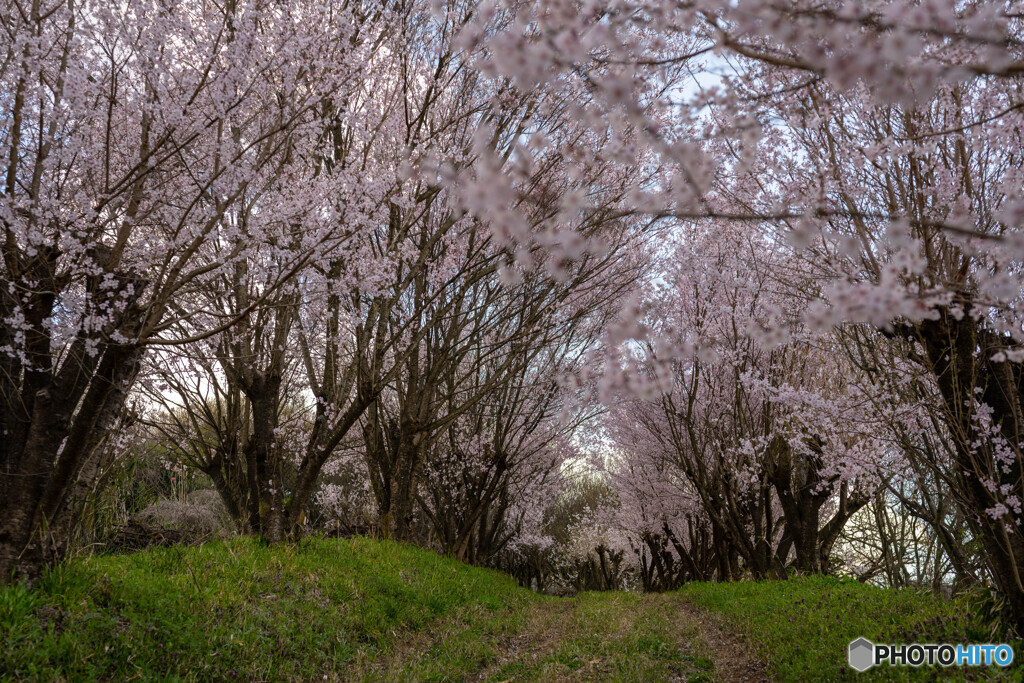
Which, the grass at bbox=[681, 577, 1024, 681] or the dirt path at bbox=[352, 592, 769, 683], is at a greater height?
the grass at bbox=[681, 577, 1024, 681]

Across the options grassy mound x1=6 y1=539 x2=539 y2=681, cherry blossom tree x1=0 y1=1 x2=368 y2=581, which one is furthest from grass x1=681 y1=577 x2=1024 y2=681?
cherry blossom tree x1=0 y1=1 x2=368 y2=581

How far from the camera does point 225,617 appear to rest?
559 centimetres

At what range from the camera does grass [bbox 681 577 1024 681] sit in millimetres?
5430

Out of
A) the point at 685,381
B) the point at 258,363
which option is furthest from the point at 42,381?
the point at 685,381

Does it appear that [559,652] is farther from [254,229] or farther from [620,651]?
[254,229]

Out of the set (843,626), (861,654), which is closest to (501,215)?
(861,654)

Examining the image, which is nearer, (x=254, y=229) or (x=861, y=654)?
(x=861, y=654)

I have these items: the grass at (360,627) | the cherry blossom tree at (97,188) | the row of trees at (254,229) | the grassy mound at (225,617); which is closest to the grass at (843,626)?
the grass at (360,627)

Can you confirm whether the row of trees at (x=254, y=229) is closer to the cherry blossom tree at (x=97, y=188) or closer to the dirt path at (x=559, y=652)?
the cherry blossom tree at (x=97, y=188)

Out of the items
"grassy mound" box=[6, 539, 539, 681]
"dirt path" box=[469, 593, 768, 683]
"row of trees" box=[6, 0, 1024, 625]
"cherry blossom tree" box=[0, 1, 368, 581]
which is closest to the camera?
"row of trees" box=[6, 0, 1024, 625]

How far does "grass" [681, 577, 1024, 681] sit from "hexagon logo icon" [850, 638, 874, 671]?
8 centimetres

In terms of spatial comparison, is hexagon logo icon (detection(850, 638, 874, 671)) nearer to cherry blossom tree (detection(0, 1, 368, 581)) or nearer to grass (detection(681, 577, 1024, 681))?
grass (detection(681, 577, 1024, 681))

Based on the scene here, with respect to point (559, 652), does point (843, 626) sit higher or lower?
higher

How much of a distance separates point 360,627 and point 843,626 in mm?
5249
